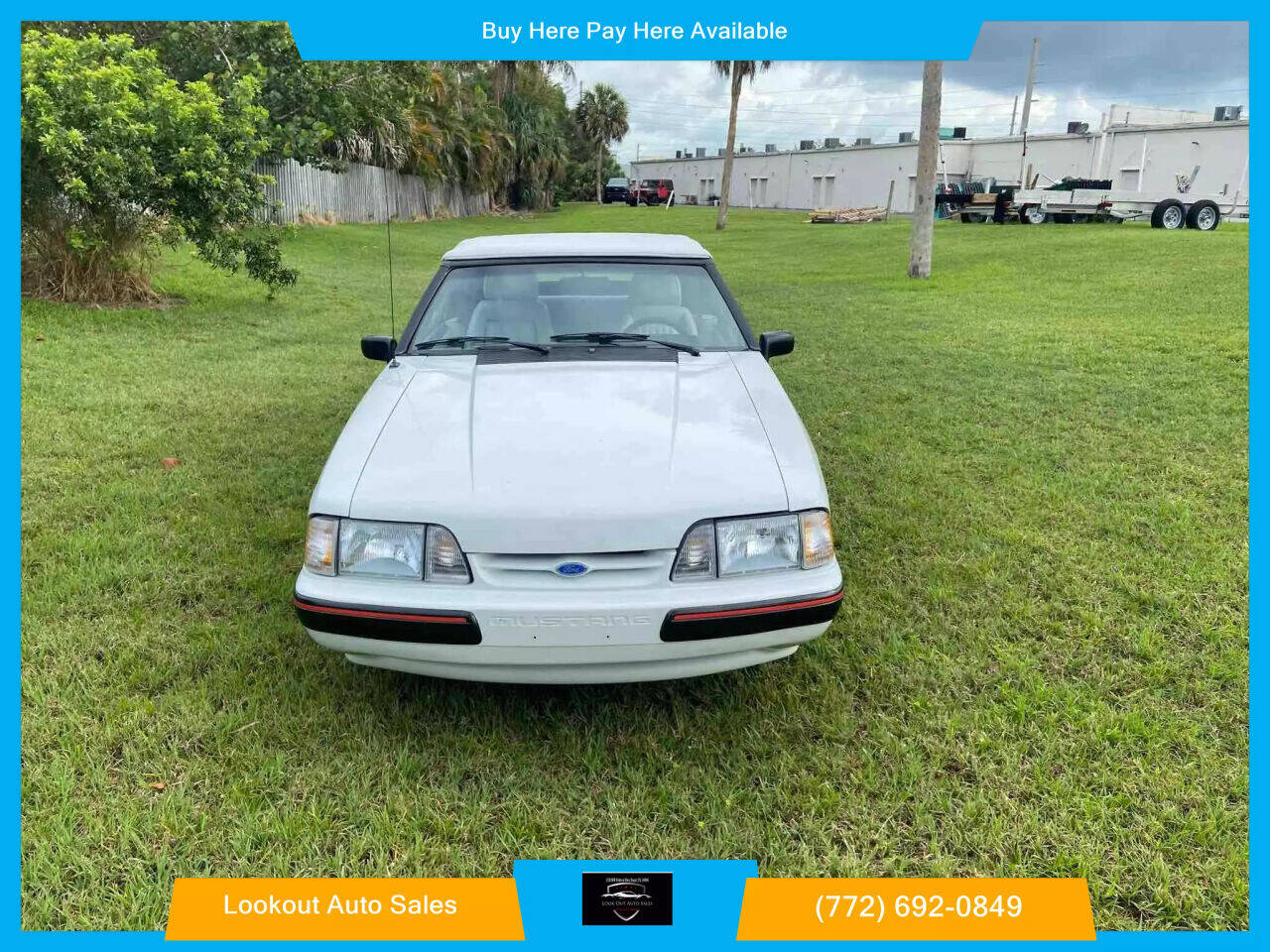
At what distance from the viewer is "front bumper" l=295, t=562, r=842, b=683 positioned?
2.29 metres

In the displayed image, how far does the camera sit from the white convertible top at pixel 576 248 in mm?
3932

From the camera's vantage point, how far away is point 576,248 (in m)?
4.01

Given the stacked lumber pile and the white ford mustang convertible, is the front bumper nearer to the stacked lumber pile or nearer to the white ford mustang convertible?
the white ford mustang convertible

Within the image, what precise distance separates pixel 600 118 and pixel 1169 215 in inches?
1749

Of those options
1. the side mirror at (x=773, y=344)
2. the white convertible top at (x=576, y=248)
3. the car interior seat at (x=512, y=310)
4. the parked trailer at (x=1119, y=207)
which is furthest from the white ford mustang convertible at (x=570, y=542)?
the parked trailer at (x=1119, y=207)

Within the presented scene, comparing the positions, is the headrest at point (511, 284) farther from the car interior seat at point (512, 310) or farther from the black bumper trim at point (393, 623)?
the black bumper trim at point (393, 623)

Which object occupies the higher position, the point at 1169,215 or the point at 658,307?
the point at 1169,215

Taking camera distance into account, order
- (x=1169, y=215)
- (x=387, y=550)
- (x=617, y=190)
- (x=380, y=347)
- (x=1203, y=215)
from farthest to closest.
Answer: (x=617, y=190) → (x=1169, y=215) → (x=1203, y=215) → (x=380, y=347) → (x=387, y=550)

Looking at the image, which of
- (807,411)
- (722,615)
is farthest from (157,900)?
(807,411)

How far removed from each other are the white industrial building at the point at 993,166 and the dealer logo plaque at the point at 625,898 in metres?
27.1

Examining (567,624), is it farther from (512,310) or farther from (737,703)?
(512,310)

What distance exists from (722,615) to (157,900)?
63.0 inches

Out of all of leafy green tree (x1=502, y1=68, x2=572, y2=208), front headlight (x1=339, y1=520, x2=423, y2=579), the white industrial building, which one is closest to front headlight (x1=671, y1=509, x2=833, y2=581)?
front headlight (x1=339, y1=520, x2=423, y2=579)

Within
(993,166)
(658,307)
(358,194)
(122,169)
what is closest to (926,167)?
(122,169)
